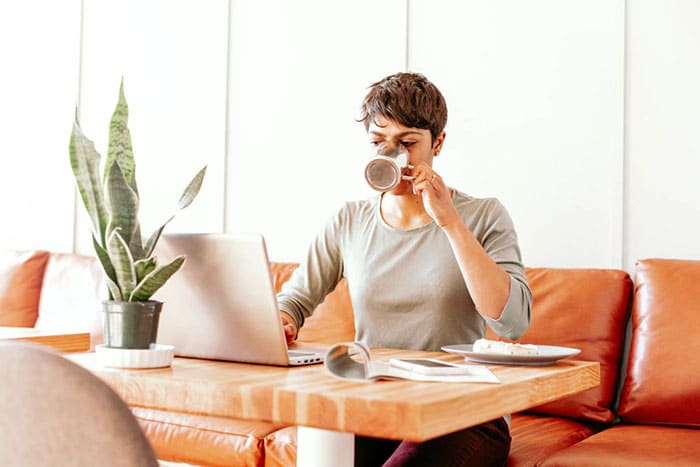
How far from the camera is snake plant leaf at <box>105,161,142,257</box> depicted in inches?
52.3

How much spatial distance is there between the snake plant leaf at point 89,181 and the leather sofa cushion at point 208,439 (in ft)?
2.91

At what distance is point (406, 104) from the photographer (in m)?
1.84

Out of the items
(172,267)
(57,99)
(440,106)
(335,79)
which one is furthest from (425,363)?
(57,99)

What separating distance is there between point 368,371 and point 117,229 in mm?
461

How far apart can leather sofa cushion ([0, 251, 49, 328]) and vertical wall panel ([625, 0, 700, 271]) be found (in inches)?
90.9

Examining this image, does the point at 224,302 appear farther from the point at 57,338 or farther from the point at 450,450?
the point at 57,338

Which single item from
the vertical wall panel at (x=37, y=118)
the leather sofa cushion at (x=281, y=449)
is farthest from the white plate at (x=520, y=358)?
the vertical wall panel at (x=37, y=118)

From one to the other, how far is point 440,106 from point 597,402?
99 centimetres

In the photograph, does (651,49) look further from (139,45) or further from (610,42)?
(139,45)

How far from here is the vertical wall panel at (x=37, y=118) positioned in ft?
12.7

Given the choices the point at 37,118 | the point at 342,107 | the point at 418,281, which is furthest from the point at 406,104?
the point at 37,118

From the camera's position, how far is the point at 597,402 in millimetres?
2328

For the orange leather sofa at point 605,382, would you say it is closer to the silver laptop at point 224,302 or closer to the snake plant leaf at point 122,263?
the silver laptop at point 224,302

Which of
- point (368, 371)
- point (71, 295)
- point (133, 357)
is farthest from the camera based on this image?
point (71, 295)
